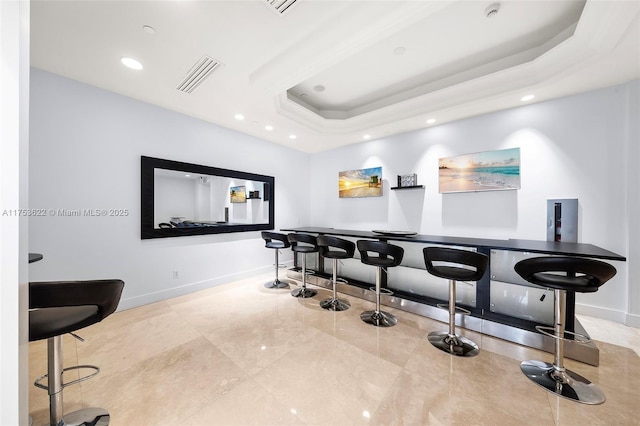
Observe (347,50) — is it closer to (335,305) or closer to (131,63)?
(131,63)

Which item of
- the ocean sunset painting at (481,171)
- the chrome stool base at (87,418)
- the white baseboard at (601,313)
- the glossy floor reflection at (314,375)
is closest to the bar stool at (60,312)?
the chrome stool base at (87,418)

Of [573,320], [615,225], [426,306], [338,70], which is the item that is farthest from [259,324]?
[615,225]

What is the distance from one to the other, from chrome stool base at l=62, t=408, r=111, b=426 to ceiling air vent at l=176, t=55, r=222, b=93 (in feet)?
9.78

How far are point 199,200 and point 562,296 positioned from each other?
4.43 m

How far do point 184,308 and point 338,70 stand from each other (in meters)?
3.71

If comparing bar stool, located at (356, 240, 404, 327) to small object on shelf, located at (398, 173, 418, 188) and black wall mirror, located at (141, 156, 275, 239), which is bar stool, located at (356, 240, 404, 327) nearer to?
small object on shelf, located at (398, 173, 418, 188)

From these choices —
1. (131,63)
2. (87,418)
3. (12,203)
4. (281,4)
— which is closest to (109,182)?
(131,63)

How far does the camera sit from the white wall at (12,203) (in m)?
0.94

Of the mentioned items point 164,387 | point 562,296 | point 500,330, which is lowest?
point 164,387

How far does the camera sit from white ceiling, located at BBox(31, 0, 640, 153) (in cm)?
180

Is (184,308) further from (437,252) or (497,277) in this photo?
(497,277)

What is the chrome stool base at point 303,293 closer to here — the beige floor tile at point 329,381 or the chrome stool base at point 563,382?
the beige floor tile at point 329,381

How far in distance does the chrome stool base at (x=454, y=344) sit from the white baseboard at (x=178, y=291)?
3.24 meters

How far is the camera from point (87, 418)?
1398mm
